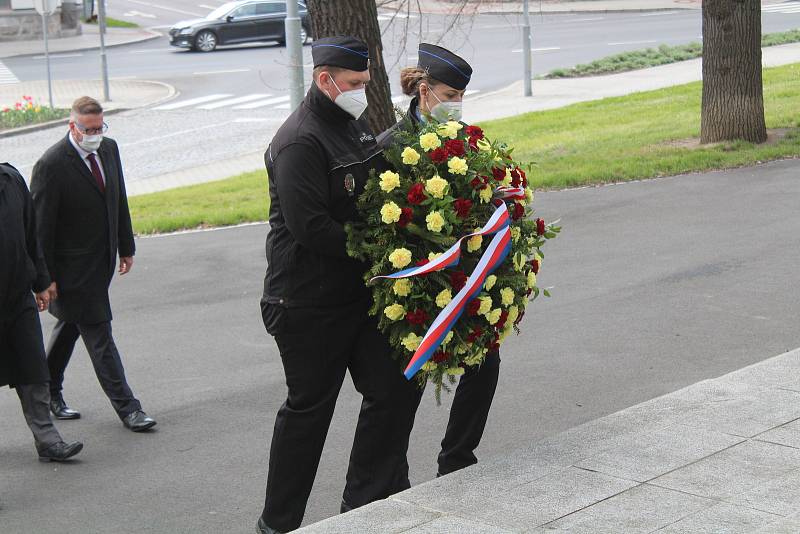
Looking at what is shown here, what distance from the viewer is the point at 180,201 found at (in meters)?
15.0

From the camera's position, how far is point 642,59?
1086 inches

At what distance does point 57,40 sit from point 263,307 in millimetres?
39964

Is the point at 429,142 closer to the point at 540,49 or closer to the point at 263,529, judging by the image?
the point at 263,529

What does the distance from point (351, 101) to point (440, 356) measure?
106cm

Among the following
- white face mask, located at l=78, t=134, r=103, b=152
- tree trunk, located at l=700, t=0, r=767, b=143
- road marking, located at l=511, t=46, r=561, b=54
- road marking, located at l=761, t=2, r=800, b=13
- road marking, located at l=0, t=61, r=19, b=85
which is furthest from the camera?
road marking, located at l=761, t=2, r=800, b=13

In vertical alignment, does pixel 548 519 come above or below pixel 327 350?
below

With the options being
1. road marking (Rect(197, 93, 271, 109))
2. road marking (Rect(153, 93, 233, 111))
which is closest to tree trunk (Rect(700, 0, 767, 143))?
road marking (Rect(197, 93, 271, 109))

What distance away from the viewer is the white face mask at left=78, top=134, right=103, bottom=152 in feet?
21.9

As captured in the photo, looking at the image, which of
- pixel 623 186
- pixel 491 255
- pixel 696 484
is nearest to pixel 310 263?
pixel 491 255

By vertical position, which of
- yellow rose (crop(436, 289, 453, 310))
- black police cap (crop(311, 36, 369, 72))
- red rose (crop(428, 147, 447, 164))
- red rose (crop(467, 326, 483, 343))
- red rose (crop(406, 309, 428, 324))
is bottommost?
red rose (crop(467, 326, 483, 343))

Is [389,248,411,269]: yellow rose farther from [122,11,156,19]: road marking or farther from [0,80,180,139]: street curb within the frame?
[122,11,156,19]: road marking

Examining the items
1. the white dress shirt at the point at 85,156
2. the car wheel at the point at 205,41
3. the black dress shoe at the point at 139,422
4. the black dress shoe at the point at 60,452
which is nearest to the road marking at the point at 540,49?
the car wheel at the point at 205,41

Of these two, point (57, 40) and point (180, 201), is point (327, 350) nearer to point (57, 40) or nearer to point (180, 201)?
point (180, 201)

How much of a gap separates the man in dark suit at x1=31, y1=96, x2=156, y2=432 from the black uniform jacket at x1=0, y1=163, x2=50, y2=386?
31cm
